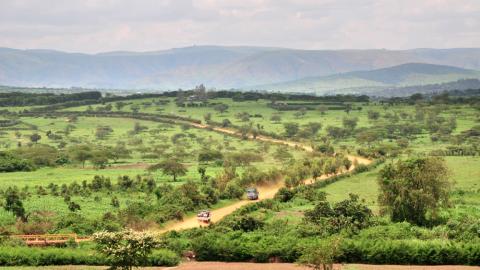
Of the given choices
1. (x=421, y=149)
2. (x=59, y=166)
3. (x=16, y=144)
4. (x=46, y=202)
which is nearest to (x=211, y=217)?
(x=46, y=202)

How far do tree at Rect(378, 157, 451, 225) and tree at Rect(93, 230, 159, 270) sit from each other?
89.9 feet

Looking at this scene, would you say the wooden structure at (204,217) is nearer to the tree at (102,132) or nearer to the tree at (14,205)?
the tree at (14,205)

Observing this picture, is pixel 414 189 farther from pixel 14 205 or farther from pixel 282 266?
pixel 14 205

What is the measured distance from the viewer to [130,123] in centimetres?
19325

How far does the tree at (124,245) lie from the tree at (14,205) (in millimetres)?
24703

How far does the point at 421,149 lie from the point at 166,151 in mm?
48003

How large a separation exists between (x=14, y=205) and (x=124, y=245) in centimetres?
2964

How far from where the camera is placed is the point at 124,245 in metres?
40.6

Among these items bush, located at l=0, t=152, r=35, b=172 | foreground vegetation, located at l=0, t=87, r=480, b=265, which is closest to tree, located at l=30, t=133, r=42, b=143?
foreground vegetation, located at l=0, t=87, r=480, b=265

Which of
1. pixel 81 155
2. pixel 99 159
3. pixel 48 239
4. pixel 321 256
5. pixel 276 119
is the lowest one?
pixel 99 159

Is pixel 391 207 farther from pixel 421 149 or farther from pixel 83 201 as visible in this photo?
pixel 421 149

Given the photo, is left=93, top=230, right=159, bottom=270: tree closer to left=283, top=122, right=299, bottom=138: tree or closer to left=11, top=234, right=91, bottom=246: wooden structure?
left=11, top=234, right=91, bottom=246: wooden structure

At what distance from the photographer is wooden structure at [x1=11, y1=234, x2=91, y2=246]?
176ft

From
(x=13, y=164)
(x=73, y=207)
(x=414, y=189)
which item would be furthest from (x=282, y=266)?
(x=13, y=164)
